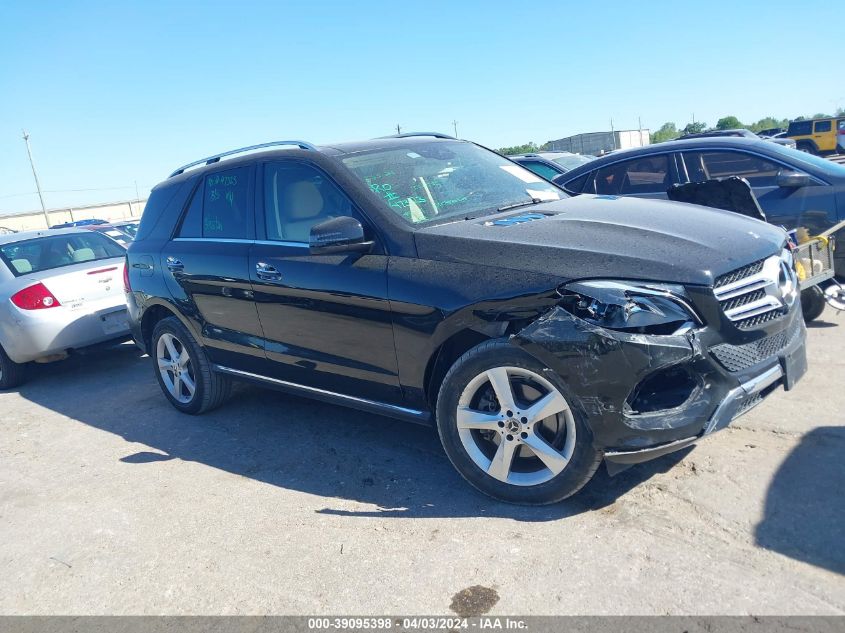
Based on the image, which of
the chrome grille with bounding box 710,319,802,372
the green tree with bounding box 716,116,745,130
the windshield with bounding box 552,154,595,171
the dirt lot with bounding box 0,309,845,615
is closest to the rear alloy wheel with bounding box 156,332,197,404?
the dirt lot with bounding box 0,309,845,615

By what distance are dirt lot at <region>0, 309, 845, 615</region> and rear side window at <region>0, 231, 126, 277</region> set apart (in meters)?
3.14

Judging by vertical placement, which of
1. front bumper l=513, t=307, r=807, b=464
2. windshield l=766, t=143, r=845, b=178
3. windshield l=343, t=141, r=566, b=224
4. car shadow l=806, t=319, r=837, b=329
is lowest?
car shadow l=806, t=319, r=837, b=329

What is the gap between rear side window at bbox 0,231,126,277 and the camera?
297 inches

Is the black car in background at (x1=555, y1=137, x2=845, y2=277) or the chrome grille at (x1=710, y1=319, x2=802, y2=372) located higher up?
the black car in background at (x1=555, y1=137, x2=845, y2=277)

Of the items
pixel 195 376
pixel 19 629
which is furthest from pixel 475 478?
pixel 195 376

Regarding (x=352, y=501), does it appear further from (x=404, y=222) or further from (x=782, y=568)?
(x=782, y=568)

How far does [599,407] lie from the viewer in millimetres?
3111

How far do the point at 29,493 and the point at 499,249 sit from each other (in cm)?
348

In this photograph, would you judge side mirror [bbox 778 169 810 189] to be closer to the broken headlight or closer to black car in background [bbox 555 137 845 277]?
black car in background [bbox 555 137 845 277]

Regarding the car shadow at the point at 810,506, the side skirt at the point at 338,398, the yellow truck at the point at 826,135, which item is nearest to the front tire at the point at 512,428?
the side skirt at the point at 338,398

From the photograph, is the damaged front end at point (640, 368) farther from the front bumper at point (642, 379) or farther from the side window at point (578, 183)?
the side window at point (578, 183)

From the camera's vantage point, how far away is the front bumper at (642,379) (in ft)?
9.90

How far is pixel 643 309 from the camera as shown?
10.1 ft

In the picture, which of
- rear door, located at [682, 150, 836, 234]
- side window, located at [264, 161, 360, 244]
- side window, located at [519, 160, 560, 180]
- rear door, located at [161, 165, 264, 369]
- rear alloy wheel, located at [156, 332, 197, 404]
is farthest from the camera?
side window, located at [519, 160, 560, 180]
